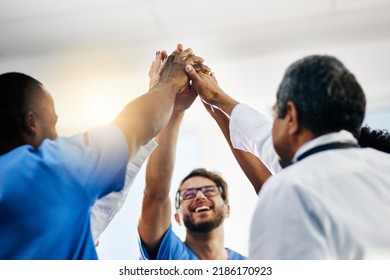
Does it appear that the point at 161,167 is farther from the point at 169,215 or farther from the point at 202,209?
the point at 202,209

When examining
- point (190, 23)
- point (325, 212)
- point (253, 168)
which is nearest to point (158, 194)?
point (253, 168)

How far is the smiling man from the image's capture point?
5.09 feet

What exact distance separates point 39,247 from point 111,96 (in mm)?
1623

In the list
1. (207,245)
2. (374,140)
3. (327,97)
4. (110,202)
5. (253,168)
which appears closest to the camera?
(327,97)

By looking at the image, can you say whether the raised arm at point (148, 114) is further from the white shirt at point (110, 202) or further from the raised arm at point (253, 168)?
the raised arm at point (253, 168)

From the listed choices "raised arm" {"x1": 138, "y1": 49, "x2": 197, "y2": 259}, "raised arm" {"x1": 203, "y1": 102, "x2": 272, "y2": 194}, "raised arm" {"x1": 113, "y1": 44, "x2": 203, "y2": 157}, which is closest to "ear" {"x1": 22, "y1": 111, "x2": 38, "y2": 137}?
"raised arm" {"x1": 113, "y1": 44, "x2": 203, "y2": 157}

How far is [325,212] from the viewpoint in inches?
33.1

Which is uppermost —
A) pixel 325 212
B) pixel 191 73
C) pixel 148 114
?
pixel 191 73

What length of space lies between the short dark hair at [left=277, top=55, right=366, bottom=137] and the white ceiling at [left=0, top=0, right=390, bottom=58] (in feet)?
4.20

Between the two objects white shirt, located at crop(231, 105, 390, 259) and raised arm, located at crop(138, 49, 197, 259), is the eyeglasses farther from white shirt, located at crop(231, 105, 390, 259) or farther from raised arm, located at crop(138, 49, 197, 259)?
white shirt, located at crop(231, 105, 390, 259)

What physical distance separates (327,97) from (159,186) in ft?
2.47

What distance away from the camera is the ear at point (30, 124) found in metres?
1.10
